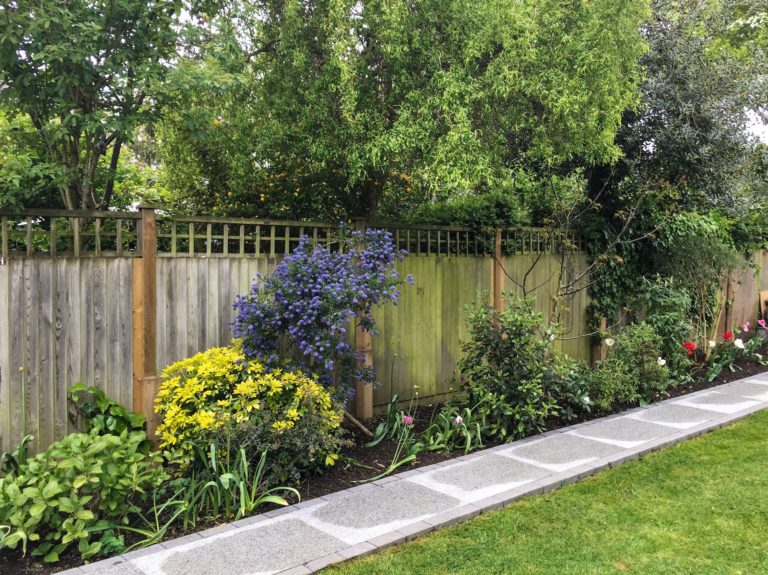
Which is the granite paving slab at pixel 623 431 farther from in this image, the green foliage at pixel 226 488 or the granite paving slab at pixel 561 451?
the green foliage at pixel 226 488

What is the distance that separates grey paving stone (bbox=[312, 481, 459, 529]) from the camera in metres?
3.61

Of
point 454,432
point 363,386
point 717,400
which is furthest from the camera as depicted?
point 717,400

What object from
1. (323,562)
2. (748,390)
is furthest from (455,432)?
(748,390)

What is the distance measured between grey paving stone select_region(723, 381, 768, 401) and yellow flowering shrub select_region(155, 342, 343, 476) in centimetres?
511

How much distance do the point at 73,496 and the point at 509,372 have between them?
3.66 m

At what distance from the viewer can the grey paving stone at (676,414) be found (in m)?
5.90

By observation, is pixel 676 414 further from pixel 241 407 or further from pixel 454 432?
pixel 241 407

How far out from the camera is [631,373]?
21.4ft

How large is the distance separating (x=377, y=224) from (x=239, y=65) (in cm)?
186

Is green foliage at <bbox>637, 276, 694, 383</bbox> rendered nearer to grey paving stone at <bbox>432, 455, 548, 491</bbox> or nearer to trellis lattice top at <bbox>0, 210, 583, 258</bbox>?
trellis lattice top at <bbox>0, 210, 583, 258</bbox>

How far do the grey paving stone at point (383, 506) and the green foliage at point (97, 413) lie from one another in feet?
4.98

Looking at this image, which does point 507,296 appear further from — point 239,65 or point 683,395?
point 239,65

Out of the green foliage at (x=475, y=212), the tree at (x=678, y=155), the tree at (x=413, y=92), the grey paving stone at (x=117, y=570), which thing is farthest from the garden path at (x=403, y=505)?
the tree at (x=678, y=155)

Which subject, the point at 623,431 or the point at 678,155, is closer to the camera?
the point at 623,431
